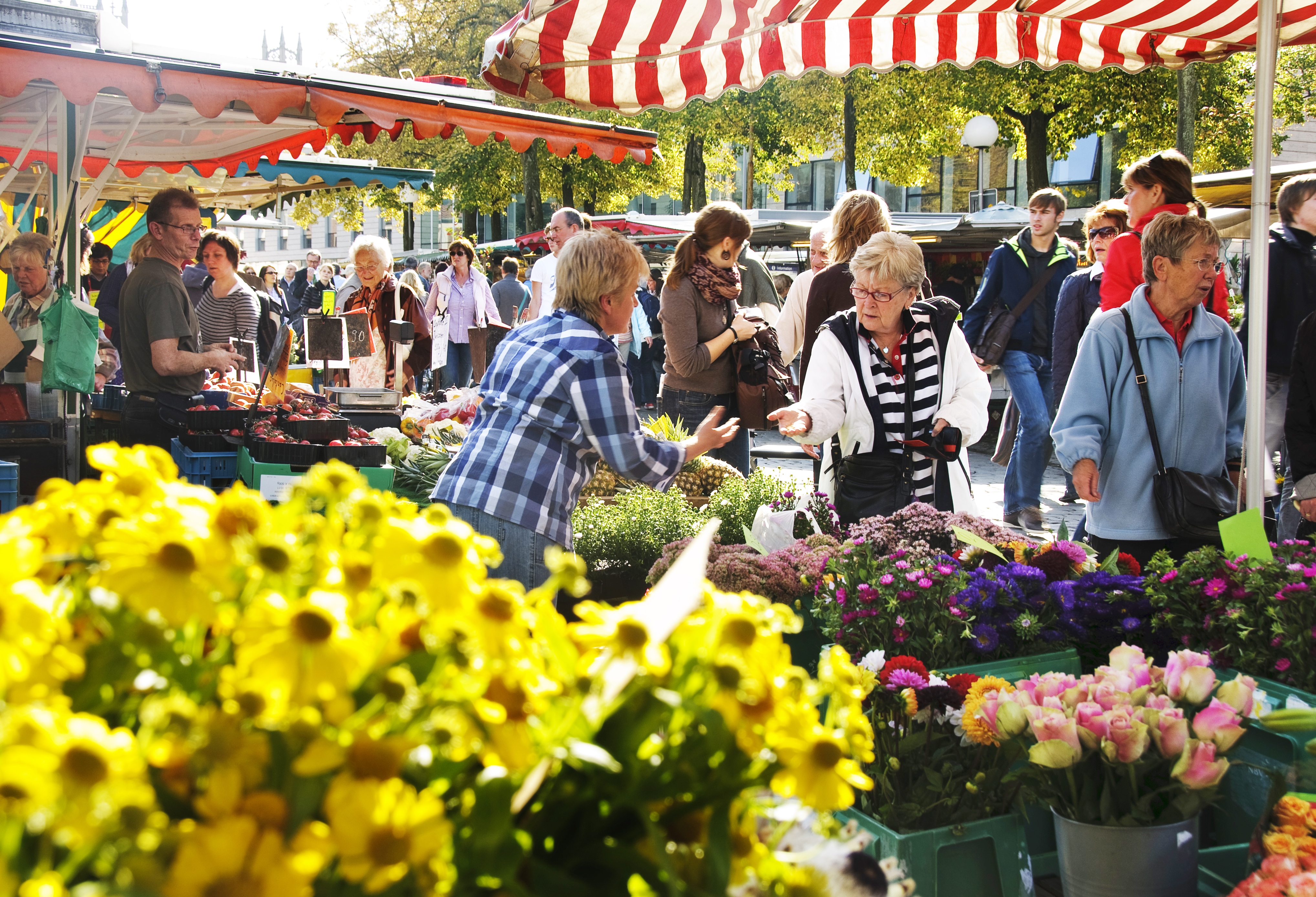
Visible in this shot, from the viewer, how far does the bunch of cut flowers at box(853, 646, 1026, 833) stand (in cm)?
206

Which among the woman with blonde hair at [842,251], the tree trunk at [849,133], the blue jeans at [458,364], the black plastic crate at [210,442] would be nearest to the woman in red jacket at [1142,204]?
the woman with blonde hair at [842,251]

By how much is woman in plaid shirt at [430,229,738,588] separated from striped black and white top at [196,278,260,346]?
16.7 ft

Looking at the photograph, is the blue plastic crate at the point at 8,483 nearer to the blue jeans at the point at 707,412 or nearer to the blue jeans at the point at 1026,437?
the blue jeans at the point at 707,412

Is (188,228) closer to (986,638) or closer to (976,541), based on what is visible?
(976,541)

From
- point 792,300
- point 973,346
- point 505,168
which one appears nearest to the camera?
point 792,300

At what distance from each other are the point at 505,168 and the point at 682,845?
29.6 metres

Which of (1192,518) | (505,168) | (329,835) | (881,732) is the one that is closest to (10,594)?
(329,835)

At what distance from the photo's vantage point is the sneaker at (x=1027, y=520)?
6.91m

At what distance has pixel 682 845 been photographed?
0.83 meters

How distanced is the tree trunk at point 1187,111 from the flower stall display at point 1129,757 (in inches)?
581

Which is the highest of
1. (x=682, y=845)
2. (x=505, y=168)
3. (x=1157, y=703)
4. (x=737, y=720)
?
(x=505, y=168)

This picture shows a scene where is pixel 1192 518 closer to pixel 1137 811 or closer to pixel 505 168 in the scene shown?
pixel 1137 811

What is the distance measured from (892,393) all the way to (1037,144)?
1799 cm

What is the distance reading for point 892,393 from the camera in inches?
Answer: 151
